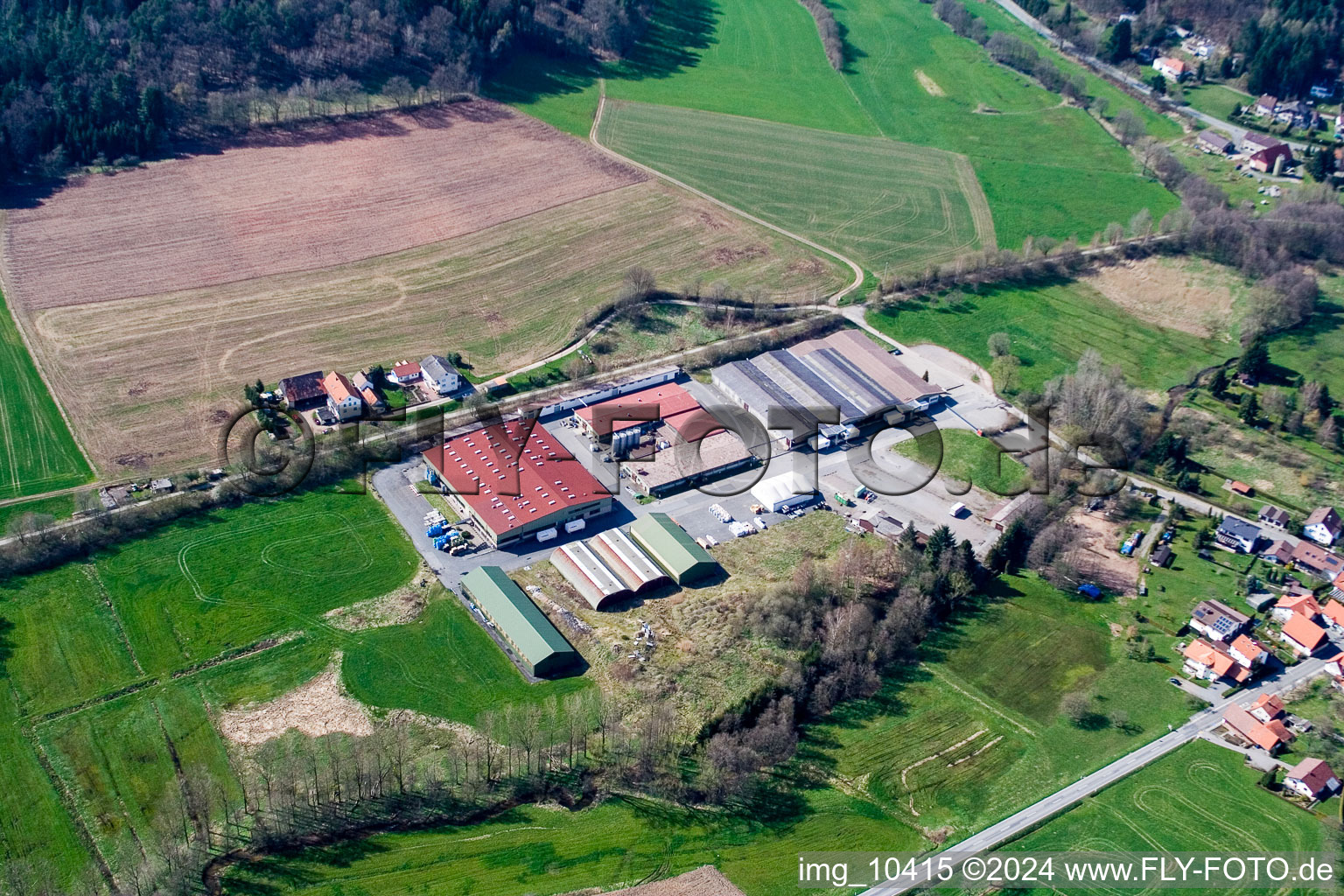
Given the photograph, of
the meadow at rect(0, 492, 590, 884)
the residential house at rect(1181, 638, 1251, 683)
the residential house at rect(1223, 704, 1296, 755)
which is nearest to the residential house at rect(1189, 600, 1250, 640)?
the residential house at rect(1181, 638, 1251, 683)

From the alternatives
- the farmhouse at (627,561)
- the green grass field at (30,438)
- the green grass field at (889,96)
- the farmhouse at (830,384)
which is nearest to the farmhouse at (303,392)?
the green grass field at (30,438)

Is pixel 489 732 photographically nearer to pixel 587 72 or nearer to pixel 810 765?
pixel 810 765

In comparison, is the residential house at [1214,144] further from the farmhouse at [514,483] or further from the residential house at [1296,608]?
the farmhouse at [514,483]

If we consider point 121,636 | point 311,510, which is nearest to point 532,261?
point 311,510

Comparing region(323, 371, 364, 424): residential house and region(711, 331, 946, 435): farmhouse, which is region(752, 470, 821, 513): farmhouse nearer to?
region(711, 331, 946, 435): farmhouse

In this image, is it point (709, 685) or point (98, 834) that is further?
point (709, 685)

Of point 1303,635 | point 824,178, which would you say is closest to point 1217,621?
point 1303,635

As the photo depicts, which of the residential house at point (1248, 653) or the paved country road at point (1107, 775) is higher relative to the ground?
the residential house at point (1248, 653)
